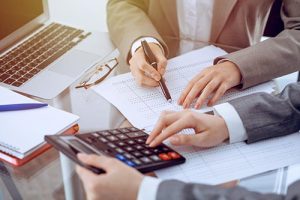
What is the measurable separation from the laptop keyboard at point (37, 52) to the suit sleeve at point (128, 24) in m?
0.10

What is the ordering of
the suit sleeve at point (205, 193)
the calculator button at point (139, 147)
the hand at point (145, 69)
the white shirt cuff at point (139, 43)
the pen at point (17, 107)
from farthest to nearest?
the white shirt cuff at point (139, 43) → the hand at point (145, 69) → the pen at point (17, 107) → the calculator button at point (139, 147) → the suit sleeve at point (205, 193)

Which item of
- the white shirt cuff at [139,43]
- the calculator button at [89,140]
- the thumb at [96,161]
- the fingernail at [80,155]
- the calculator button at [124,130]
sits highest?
the white shirt cuff at [139,43]

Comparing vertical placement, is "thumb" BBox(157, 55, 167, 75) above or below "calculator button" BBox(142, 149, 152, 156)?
above

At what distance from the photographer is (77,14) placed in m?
1.52

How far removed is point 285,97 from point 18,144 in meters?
0.55

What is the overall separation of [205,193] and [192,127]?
187mm

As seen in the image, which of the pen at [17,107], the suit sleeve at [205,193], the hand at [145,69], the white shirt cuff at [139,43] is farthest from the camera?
the white shirt cuff at [139,43]

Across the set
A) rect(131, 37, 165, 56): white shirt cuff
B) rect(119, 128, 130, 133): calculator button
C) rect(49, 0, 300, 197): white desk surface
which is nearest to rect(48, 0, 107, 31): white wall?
rect(49, 0, 300, 197): white desk surface

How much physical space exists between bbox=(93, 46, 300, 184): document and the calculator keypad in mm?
21

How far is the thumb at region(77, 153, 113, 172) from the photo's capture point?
0.75 metres

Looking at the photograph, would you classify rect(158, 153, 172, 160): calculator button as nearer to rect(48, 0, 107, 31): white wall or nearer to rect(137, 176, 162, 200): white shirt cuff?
rect(137, 176, 162, 200): white shirt cuff

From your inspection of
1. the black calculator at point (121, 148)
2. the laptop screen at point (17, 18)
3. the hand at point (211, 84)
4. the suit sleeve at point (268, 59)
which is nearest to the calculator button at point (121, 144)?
the black calculator at point (121, 148)

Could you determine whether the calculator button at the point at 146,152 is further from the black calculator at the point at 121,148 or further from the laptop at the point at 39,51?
the laptop at the point at 39,51

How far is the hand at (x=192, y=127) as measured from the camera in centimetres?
86
